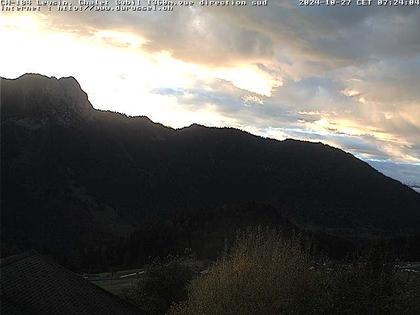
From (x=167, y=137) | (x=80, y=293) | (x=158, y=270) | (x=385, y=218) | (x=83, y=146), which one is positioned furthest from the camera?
(x=167, y=137)

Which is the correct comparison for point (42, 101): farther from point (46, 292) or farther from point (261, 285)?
point (261, 285)

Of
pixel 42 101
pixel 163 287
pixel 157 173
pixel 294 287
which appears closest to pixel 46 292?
pixel 294 287

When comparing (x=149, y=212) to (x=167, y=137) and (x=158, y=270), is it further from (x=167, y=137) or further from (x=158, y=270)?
(x=158, y=270)

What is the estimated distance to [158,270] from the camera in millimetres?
40031

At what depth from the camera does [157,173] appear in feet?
583

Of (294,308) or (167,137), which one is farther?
(167,137)

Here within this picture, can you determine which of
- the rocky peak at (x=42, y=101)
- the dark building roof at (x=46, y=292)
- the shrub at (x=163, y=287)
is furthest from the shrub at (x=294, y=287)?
the rocky peak at (x=42, y=101)

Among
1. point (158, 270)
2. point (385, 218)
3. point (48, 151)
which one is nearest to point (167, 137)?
point (48, 151)

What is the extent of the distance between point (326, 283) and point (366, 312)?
7.59 ft

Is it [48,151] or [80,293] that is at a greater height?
[48,151]

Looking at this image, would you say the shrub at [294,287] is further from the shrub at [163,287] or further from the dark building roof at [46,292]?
the shrub at [163,287]

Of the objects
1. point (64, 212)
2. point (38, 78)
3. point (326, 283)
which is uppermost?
point (38, 78)

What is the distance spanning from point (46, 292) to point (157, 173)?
156155 mm

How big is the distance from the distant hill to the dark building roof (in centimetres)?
11965
